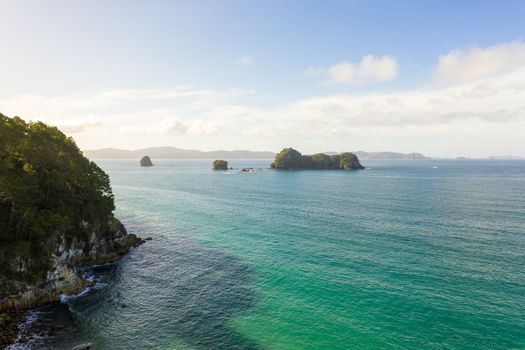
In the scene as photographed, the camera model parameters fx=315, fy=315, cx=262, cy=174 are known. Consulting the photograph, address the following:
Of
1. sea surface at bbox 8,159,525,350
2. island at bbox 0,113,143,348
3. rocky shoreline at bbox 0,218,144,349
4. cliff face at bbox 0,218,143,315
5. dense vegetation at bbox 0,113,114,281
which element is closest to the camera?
sea surface at bbox 8,159,525,350

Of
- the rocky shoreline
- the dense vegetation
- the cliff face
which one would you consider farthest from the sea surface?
the dense vegetation

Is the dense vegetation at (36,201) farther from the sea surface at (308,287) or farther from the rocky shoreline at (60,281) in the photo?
the sea surface at (308,287)

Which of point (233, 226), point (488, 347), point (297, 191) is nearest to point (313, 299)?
point (488, 347)

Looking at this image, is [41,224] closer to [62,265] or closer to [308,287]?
[62,265]

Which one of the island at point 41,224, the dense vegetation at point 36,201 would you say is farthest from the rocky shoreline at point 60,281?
the dense vegetation at point 36,201

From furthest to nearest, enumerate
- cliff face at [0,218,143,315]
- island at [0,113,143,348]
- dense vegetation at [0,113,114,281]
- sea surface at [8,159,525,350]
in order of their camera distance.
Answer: dense vegetation at [0,113,114,281] → island at [0,113,143,348] → cliff face at [0,218,143,315] → sea surface at [8,159,525,350]

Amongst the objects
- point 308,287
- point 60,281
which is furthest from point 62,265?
point 308,287

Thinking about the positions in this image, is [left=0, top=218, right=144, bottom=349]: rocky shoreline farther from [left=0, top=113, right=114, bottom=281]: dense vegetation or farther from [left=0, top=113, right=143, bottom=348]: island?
[left=0, top=113, right=114, bottom=281]: dense vegetation
